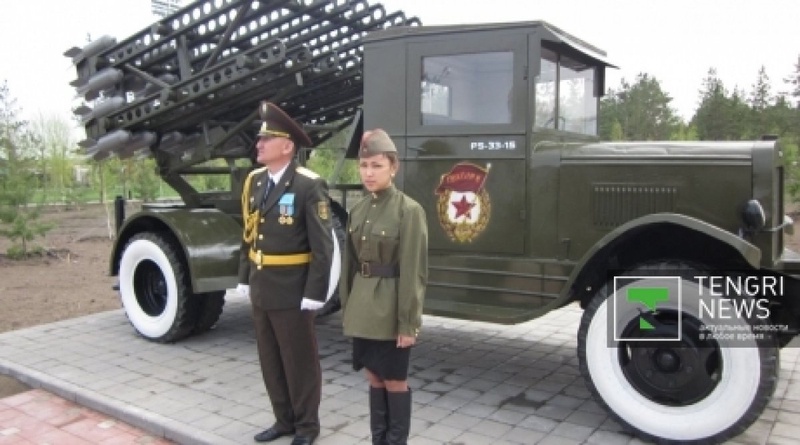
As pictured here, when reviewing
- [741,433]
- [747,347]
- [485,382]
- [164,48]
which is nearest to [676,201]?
[747,347]

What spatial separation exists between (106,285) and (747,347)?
7.48m

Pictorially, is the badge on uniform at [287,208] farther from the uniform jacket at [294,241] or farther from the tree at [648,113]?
the tree at [648,113]

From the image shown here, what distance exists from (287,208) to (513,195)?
148 centimetres

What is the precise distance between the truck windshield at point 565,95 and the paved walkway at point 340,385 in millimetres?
1774

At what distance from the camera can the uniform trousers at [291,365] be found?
3.47 metres

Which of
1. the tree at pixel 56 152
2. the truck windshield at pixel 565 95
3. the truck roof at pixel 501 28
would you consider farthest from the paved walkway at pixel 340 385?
the tree at pixel 56 152

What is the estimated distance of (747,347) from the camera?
332 centimetres

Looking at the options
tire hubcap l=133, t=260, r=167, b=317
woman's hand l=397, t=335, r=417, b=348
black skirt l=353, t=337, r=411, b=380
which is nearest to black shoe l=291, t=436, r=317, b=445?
black skirt l=353, t=337, r=411, b=380

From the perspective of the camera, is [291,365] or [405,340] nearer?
[405,340]

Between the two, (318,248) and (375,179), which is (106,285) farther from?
(375,179)

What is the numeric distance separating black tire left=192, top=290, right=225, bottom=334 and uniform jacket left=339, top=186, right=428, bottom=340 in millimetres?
3046

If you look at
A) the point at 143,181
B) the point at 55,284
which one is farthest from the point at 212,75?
the point at 143,181

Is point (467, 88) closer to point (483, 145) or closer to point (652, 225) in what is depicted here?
point (483, 145)

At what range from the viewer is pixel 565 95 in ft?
14.9
